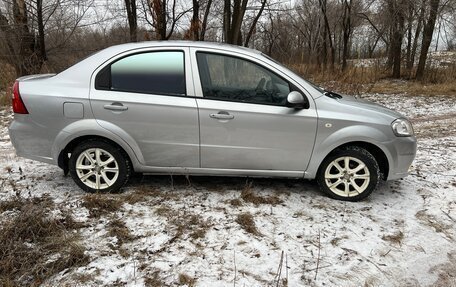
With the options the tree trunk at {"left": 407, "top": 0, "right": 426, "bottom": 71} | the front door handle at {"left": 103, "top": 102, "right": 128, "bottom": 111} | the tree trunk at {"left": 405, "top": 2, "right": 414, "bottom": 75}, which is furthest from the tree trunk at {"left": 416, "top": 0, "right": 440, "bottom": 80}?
the front door handle at {"left": 103, "top": 102, "right": 128, "bottom": 111}

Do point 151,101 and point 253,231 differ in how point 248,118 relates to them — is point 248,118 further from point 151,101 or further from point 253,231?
point 253,231

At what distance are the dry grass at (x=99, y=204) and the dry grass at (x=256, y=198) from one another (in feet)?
Result: 4.57

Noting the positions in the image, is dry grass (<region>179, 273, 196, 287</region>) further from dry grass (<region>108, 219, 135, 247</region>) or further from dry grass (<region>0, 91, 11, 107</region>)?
dry grass (<region>0, 91, 11, 107</region>)

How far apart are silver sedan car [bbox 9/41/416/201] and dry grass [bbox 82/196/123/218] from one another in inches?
9.2

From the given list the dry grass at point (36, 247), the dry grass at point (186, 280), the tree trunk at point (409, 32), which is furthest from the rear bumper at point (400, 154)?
the tree trunk at point (409, 32)

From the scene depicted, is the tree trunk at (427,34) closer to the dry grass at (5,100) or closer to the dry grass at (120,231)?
the dry grass at (5,100)

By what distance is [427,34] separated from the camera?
1533cm

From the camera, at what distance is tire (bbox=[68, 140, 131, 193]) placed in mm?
4078

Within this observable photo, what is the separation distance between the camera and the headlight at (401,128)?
4.04 meters

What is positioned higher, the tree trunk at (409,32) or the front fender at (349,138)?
the tree trunk at (409,32)

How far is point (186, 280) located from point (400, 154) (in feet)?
9.07

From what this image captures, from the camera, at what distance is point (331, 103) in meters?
4.04

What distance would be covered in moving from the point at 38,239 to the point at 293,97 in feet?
9.16

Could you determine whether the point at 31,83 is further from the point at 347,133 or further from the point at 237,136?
the point at 347,133
